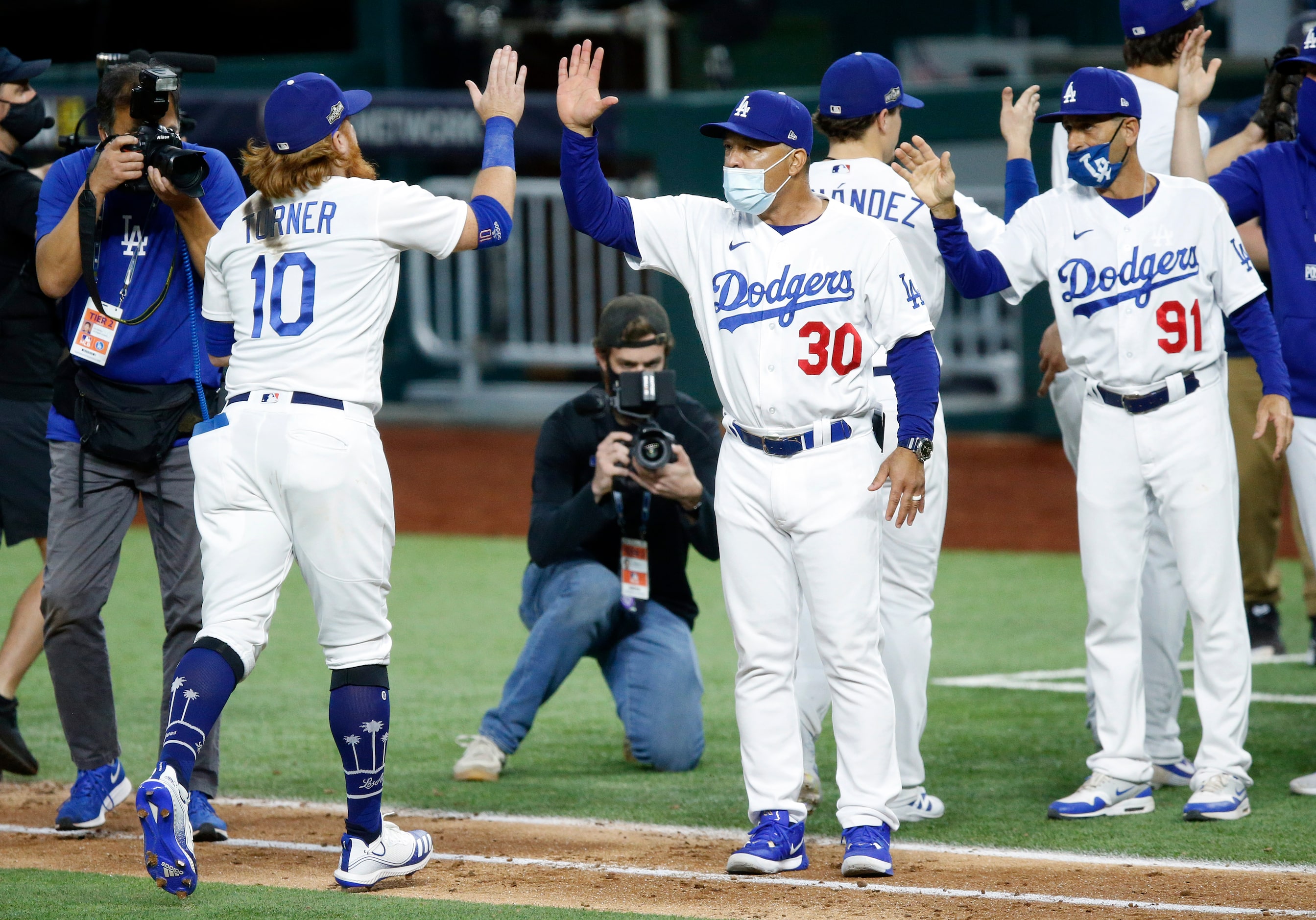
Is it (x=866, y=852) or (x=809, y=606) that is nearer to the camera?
(x=866, y=852)

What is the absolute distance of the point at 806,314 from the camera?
4.40 m

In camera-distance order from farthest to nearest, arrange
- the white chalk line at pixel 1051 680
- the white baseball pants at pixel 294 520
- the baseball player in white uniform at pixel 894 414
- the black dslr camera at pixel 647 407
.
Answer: the white chalk line at pixel 1051 680, the black dslr camera at pixel 647 407, the baseball player in white uniform at pixel 894 414, the white baseball pants at pixel 294 520

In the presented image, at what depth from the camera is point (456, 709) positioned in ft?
22.3

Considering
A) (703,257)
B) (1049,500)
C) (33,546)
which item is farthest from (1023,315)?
(703,257)

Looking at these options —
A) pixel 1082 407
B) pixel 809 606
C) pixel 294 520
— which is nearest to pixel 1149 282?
pixel 1082 407

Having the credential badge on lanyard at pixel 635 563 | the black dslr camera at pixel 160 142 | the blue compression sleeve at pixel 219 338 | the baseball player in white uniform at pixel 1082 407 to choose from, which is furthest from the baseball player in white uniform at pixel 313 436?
the baseball player in white uniform at pixel 1082 407

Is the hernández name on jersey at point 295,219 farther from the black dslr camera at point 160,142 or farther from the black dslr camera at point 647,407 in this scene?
the black dslr camera at point 647,407

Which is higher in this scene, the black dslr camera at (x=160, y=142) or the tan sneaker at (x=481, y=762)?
the black dslr camera at (x=160, y=142)

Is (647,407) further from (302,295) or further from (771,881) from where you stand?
(771,881)

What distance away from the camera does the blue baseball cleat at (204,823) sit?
4.80 metres

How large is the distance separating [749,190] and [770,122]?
18cm

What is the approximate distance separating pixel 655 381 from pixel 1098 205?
149 cm

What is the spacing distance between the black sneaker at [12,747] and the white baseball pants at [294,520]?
155cm

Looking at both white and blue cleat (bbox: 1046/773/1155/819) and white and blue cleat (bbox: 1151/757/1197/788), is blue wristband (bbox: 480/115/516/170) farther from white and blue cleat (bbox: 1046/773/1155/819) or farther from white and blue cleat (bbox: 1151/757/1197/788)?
white and blue cleat (bbox: 1151/757/1197/788)
